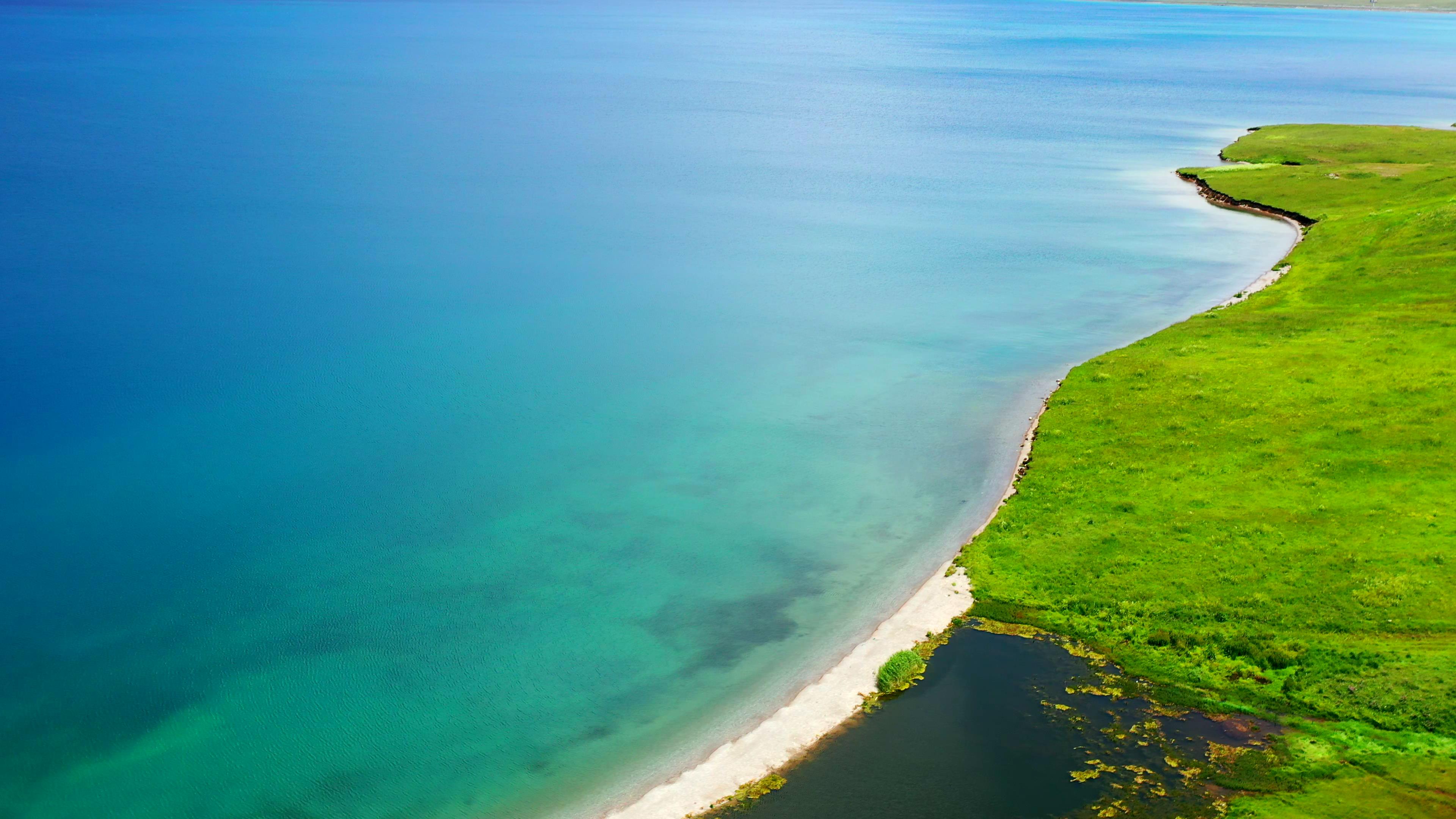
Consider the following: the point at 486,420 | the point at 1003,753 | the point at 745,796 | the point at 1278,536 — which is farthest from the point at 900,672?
the point at 486,420

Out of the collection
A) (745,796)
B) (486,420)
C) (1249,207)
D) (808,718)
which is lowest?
(745,796)

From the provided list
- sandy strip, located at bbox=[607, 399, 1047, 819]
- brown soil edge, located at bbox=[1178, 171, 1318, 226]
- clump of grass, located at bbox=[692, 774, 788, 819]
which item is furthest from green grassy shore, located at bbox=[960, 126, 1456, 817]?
brown soil edge, located at bbox=[1178, 171, 1318, 226]

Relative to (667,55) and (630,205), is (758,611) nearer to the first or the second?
(630,205)

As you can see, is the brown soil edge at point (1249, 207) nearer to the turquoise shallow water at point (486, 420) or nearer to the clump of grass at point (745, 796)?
the turquoise shallow water at point (486, 420)

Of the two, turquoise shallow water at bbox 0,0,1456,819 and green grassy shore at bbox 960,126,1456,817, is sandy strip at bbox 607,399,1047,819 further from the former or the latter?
green grassy shore at bbox 960,126,1456,817

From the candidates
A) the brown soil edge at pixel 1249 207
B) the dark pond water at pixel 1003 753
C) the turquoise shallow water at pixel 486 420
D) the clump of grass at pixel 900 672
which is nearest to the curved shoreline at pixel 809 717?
the clump of grass at pixel 900 672

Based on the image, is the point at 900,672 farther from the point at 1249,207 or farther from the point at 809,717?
the point at 1249,207
